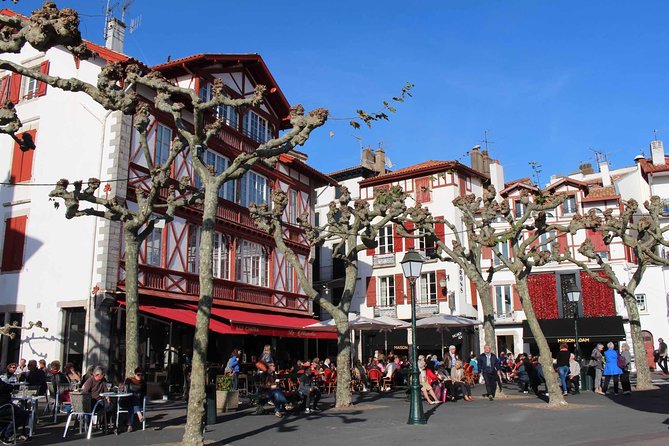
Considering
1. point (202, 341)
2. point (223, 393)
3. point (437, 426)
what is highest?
point (202, 341)

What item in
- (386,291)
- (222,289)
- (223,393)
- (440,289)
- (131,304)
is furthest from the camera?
(386,291)

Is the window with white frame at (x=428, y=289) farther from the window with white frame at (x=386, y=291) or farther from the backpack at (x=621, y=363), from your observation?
the backpack at (x=621, y=363)

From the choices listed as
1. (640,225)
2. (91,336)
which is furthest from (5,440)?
(640,225)

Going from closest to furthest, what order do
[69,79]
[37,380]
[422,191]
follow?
[69,79] < [37,380] < [422,191]

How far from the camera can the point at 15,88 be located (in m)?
21.1

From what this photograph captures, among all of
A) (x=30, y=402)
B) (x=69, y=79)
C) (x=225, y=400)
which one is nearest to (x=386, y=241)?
(x=225, y=400)

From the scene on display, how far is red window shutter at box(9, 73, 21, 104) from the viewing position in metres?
21.0

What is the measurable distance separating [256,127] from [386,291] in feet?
45.4

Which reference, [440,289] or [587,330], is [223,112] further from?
[587,330]

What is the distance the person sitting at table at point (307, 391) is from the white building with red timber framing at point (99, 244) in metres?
4.57

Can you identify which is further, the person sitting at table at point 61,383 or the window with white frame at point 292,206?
the window with white frame at point 292,206

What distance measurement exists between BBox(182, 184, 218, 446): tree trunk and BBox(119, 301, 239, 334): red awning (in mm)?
8179

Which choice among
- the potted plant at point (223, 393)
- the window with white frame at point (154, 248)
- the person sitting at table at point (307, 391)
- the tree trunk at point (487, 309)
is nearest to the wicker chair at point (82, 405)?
the potted plant at point (223, 393)

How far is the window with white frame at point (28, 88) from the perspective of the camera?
Result: 20641 millimetres
